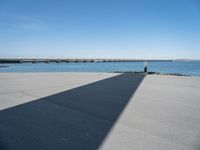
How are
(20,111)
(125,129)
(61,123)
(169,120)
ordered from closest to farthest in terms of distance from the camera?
(125,129), (61,123), (169,120), (20,111)

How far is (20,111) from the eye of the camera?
3869mm

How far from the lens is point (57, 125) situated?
309cm

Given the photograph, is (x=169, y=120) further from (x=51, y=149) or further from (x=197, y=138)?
(x=51, y=149)

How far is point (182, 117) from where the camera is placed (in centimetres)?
369

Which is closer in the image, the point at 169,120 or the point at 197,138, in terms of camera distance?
the point at 197,138

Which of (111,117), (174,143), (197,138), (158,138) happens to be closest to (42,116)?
(111,117)

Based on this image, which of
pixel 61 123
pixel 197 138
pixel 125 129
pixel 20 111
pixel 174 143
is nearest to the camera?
pixel 174 143

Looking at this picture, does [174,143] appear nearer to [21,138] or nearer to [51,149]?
[51,149]

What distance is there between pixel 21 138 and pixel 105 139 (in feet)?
3.77

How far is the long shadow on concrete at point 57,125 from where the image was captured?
240 centimetres

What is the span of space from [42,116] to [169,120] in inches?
94.7

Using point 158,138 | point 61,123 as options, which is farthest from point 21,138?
point 158,138

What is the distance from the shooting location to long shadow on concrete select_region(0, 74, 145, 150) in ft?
7.87

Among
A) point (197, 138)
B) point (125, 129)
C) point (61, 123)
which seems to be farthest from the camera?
point (61, 123)
